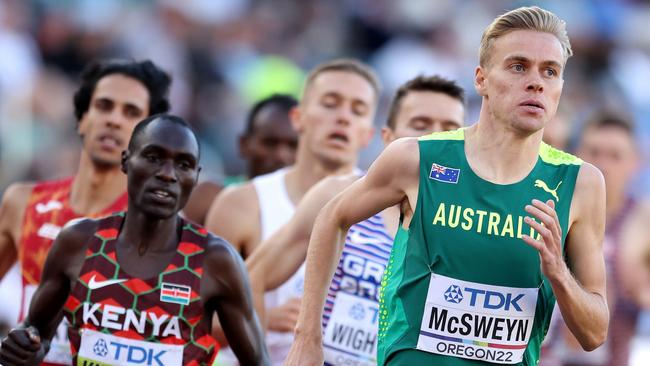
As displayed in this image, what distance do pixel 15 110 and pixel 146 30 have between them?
7.62 feet

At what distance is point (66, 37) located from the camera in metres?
16.0

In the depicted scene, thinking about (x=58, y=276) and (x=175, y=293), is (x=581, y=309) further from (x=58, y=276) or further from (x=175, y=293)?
(x=58, y=276)

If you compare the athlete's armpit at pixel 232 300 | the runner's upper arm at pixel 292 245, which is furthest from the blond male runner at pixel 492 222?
the runner's upper arm at pixel 292 245

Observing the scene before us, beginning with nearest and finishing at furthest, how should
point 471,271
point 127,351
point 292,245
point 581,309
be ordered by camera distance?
point 581,309
point 471,271
point 127,351
point 292,245

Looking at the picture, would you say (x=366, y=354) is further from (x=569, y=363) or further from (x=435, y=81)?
(x=569, y=363)

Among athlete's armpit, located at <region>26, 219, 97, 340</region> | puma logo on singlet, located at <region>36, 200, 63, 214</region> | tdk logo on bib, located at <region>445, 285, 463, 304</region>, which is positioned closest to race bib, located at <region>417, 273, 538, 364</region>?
tdk logo on bib, located at <region>445, 285, 463, 304</region>

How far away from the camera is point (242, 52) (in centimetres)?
1727

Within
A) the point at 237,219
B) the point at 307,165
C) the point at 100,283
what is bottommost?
the point at 100,283

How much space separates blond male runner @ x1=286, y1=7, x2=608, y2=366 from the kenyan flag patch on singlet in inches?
28.0

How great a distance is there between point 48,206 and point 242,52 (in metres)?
9.77

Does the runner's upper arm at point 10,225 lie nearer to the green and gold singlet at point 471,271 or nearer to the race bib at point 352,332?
the race bib at point 352,332

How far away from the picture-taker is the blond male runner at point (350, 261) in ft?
23.3

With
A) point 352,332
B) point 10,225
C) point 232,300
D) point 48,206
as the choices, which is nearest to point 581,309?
point 232,300

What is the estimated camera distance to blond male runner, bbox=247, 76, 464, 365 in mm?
7102
